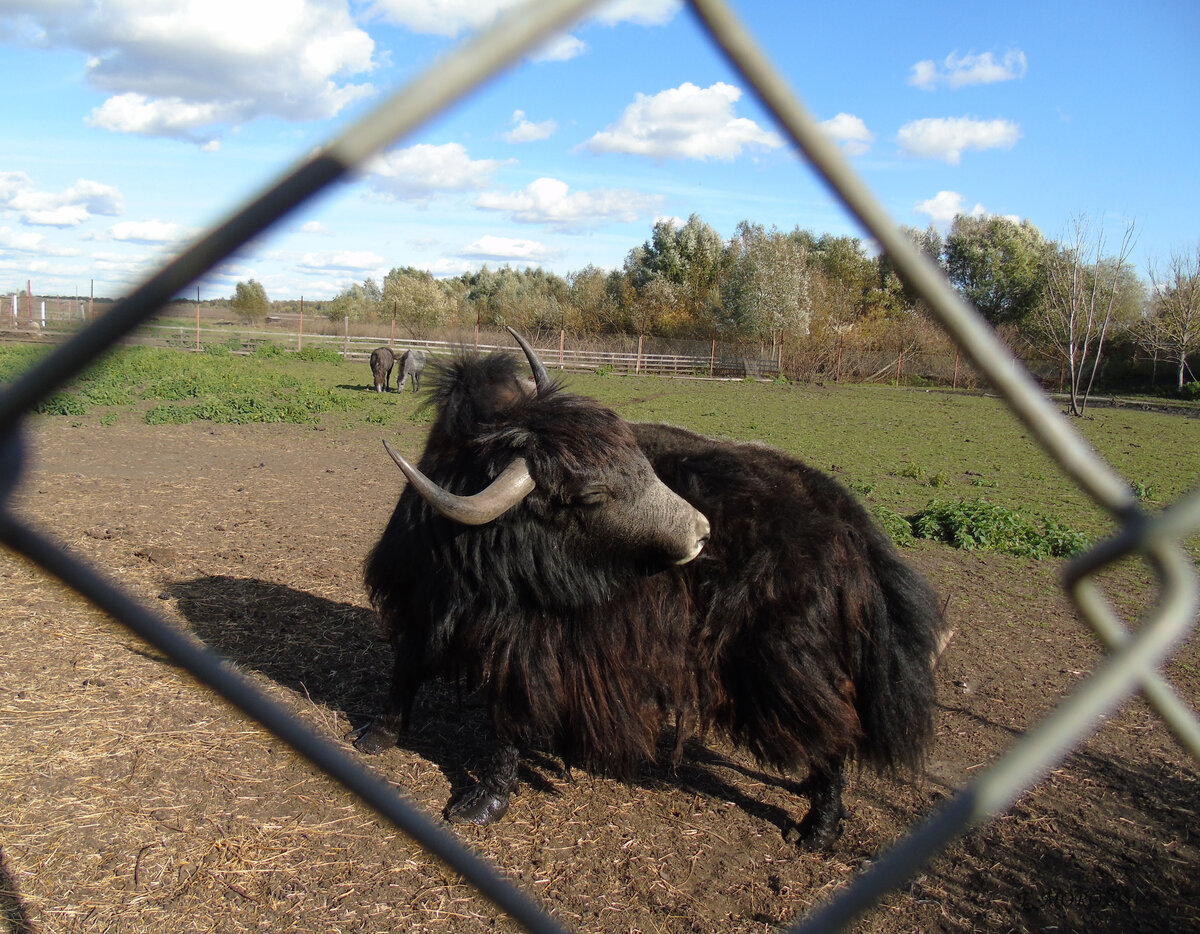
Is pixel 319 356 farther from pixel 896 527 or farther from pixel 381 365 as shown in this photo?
pixel 896 527

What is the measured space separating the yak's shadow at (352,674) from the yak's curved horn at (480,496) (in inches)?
60.1

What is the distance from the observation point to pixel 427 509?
3906 mm

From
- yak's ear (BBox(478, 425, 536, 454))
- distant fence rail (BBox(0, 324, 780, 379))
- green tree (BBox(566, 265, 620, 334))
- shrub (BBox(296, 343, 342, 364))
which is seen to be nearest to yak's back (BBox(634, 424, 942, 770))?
yak's ear (BBox(478, 425, 536, 454))

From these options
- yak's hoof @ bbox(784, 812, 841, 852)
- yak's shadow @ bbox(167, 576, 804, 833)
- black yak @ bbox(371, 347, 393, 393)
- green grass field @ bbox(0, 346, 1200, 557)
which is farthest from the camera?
black yak @ bbox(371, 347, 393, 393)

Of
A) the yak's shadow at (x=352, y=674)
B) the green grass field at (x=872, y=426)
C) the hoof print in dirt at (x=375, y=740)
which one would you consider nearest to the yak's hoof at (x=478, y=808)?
the yak's shadow at (x=352, y=674)

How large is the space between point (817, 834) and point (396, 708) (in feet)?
7.05

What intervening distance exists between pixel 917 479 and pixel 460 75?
483 inches

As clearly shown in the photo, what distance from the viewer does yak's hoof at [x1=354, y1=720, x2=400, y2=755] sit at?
4.33 meters

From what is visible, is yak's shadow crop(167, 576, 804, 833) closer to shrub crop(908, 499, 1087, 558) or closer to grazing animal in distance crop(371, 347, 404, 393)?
shrub crop(908, 499, 1087, 558)

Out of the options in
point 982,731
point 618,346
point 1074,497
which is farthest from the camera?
point 618,346

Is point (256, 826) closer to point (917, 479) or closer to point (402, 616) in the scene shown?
point (402, 616)

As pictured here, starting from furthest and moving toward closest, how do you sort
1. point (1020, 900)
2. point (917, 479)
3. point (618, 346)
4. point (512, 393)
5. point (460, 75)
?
point (618, 346)
point (917, 479)
point (512, 393)
point (1020, 900)
point (460, 75)

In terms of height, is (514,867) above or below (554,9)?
below

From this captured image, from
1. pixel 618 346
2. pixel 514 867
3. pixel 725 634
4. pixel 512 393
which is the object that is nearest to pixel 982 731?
pixel 725 634
